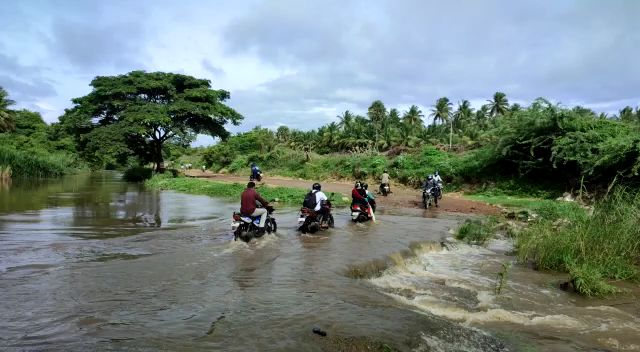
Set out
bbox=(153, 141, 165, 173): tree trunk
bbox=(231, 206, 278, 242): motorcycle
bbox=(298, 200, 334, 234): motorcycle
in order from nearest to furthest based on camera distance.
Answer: bbox=(231, 206, 278, 242): motorcycle → bbox=(298, 200, 334, 234): motorcycle → bbox=(153, 141, 165, 173): tree trunk

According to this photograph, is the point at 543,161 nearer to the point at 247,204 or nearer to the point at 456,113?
the point at 247,204

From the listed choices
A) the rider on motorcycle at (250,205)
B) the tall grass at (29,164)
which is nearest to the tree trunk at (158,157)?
the tall grass at (29,164)

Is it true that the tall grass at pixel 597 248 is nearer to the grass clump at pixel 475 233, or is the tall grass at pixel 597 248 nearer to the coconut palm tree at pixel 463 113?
the grass clump at pixel 475 233

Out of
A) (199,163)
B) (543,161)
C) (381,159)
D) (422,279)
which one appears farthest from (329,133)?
(422,279)

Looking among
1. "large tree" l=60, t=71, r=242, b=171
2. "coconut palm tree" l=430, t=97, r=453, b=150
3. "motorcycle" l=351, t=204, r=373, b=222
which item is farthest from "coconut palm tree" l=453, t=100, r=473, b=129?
"motorcycle" l=351, t=204, r=373, b=222

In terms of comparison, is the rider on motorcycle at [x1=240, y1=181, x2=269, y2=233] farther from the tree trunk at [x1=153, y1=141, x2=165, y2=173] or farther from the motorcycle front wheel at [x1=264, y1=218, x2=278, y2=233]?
the tree trunk at [x1=153, y1=141, x2=165, y2=173]

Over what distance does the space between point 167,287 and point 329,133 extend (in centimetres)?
6405

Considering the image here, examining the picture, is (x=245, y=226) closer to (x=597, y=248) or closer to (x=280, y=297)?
(x=280, y=297)

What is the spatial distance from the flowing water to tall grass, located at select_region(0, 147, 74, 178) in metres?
30.6

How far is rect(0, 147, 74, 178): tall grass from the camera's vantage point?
39.0 metres

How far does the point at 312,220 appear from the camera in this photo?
45.4ft

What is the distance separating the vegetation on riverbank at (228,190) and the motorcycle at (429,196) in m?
3.77

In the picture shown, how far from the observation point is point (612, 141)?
22234 mm

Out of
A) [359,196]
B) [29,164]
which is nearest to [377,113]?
[29,164]
